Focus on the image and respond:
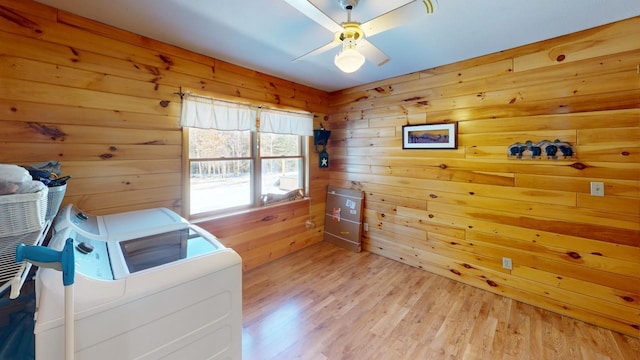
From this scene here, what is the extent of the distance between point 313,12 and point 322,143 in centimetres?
248

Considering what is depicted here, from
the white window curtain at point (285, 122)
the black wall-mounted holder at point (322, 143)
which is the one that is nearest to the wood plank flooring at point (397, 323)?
the black wall-mounted holder at point (322, 143)

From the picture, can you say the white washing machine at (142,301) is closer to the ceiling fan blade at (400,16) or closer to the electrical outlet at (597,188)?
the ceiling fan blade at (400,16)

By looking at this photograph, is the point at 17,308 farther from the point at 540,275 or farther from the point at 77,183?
the point at 540,275

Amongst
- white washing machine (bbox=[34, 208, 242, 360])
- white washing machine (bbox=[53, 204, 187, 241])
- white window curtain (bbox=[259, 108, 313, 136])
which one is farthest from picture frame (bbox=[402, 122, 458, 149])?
white washing machine (bbox=[53, 204, 187, 241])

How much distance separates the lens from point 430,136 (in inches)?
115

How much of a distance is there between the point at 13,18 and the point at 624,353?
485 cm

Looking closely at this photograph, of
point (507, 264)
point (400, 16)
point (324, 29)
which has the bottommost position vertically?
point (507, 264)

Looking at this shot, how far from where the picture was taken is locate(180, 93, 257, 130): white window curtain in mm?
2416

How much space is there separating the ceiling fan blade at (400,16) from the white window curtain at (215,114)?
1750 millimetres

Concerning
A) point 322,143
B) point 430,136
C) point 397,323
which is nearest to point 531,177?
point 430,136

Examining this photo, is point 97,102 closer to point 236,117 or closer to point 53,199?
point 53,199

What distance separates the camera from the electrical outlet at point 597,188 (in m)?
2.03

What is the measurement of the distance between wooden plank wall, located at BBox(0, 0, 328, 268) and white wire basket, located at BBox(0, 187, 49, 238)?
1209mm

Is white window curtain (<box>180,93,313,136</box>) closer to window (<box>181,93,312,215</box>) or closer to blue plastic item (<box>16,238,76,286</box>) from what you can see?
window (<box>181,93,312,215</box>)
